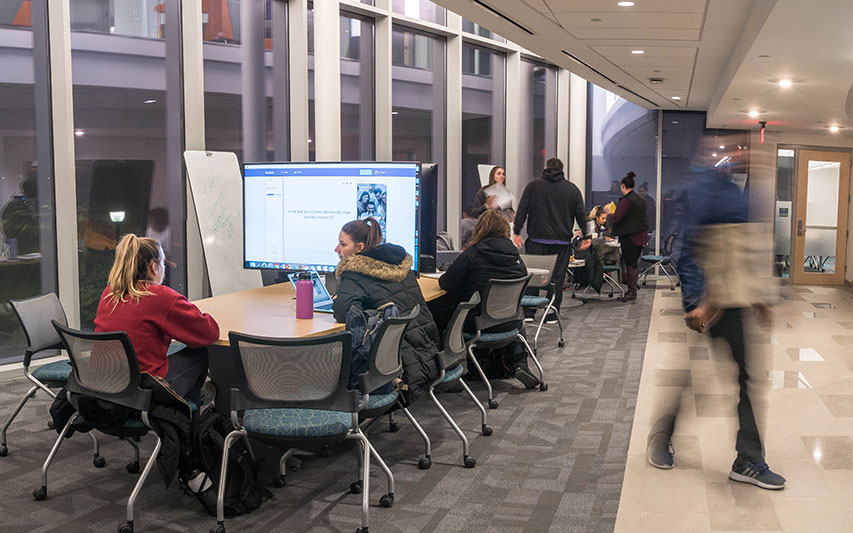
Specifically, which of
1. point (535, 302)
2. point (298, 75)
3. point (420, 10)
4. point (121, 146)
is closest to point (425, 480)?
point (535, 302)

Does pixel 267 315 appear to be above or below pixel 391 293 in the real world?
below

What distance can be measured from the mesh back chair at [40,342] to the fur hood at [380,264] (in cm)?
151

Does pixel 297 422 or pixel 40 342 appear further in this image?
pixel 40 342

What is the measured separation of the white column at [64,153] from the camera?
5684mm

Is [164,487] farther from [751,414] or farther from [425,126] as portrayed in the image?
[425,126]

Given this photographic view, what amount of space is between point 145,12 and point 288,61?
4.79 feet

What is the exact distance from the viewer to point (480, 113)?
413 inches

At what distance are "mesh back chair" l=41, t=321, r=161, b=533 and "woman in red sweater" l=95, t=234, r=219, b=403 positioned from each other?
0.11 m

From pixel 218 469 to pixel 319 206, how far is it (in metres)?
1.76

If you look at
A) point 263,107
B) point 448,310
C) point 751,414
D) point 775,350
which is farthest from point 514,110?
point 751,414

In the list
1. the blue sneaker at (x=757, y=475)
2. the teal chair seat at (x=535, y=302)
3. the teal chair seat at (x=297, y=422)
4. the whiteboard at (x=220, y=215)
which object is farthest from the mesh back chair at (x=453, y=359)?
the whiteboard at (x=220, y=215)

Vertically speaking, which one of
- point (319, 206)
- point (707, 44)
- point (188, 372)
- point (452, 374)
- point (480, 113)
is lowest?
point (452, 374)

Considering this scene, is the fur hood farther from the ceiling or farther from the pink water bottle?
the ceiling

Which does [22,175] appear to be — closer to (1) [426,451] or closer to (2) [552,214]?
(1) [426,451]
